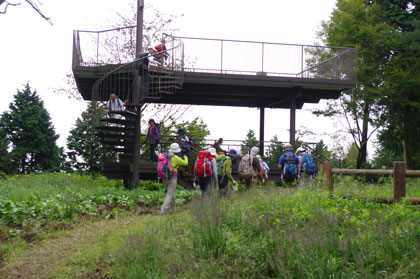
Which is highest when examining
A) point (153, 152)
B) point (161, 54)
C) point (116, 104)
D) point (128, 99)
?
point (161, 54)

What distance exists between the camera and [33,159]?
118 feet

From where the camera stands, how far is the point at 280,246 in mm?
5312

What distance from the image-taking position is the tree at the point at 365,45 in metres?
28.2

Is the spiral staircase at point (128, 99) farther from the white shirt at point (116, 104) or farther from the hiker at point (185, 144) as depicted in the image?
the hiker at point (185, 144)

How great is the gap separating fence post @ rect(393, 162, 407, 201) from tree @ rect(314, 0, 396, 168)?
20816 millimetres

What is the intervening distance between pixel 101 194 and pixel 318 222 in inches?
348

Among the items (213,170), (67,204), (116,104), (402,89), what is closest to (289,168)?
(213,170)

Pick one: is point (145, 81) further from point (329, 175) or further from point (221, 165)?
point (329, 175)

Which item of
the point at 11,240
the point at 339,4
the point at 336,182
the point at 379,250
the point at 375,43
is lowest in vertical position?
the point at 11,240

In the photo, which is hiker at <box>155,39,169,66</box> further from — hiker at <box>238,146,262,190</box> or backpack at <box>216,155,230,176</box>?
hiker at <box>238,146,262,190</box>

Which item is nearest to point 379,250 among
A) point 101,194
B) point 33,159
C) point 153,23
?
point 101,194

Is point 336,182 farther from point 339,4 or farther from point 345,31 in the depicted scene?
point 339,4

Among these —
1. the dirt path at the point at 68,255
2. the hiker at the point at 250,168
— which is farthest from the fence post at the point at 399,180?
the hiker at the point at 250,168

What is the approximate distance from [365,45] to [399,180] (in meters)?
23.4
